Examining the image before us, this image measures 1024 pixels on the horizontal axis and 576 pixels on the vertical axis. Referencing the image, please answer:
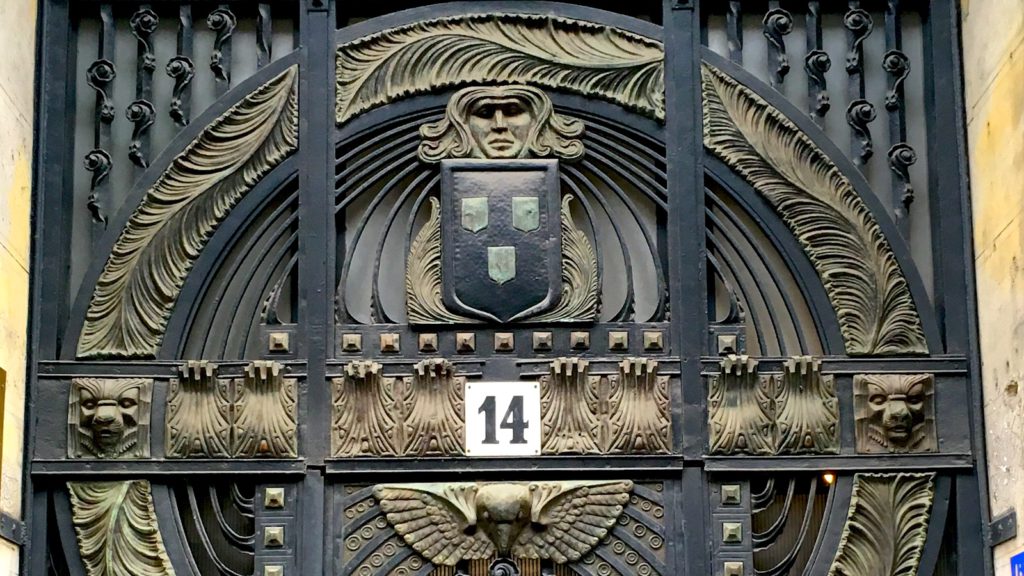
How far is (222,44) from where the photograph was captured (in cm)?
1177

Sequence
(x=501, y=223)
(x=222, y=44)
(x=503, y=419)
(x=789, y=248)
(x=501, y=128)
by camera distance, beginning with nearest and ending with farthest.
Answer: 1. (x=503, y=419)
2. (x=501, y=223)
3. (x=789, y=248)
4. (x=501, y=128)
5. (x=222, y=44)

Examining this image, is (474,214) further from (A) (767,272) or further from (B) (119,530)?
(B) (119,530)

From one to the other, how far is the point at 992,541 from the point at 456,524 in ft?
10.3

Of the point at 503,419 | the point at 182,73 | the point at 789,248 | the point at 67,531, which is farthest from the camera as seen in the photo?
the point at 182,73

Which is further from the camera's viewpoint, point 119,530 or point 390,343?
point 390,343

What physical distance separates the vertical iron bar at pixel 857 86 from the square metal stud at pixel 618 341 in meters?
1.85

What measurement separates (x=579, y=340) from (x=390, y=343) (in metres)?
1.14

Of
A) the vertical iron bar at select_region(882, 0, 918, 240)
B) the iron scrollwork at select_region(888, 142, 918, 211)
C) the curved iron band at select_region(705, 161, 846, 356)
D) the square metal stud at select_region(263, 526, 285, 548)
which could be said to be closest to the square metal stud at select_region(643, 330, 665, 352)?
the curved iron band at select_region(705, 161, 846, 356)

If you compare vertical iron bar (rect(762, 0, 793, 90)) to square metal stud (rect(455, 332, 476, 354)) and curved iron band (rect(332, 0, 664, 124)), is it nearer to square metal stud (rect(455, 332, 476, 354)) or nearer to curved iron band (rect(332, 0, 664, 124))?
curved iron band (rect(332, 0, 664, 124))

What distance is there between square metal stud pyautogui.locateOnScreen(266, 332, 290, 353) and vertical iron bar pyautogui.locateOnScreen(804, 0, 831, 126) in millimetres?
3565

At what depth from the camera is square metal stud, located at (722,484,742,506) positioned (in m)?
11.1

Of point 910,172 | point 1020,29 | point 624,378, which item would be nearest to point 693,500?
point 624,378

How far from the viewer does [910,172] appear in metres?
11.7

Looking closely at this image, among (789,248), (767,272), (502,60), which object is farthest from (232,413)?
(789,248)
